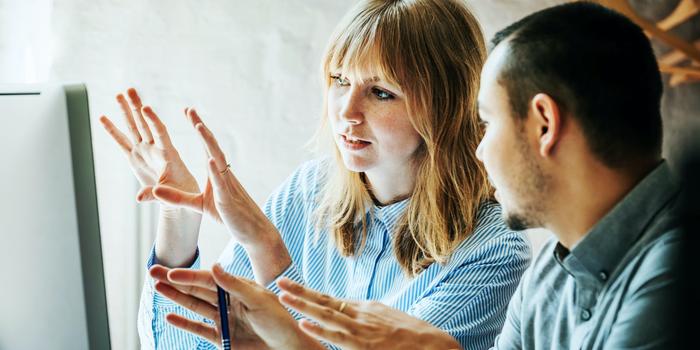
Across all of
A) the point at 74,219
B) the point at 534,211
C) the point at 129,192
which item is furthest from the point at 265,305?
the point at 129,192

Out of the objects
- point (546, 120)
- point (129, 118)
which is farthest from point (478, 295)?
point (129, 118)

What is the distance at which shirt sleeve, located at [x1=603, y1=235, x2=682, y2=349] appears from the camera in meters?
0.92

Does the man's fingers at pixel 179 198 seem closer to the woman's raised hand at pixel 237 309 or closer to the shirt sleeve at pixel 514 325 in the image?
the woman's raised hand at pixel 237 309

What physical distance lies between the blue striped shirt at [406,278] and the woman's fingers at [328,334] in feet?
1.21

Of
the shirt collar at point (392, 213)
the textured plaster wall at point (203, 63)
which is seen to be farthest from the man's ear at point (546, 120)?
the textured plaster wall at point (203, 63)

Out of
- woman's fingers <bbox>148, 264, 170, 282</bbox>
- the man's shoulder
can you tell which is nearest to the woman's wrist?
woman's fingers <bbox>148, 264, 170, 282</bbox>

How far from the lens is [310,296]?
43.1 inches

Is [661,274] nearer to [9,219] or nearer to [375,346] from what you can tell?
[375,346]

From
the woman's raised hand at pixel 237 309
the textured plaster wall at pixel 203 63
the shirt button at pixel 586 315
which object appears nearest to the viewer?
the shirt button at pixel 586 315

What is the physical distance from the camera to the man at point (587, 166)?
0.94m

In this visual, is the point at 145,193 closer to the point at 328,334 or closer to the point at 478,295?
the point at 328,334

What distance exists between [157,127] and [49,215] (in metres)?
0.39

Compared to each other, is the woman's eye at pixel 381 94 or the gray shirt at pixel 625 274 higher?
the woman's eye at pixel 381 94

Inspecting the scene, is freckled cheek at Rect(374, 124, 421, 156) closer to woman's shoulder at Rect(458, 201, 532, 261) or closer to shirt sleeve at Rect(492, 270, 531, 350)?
woman's shoulder at Rect(458, 201, 532, 261)
